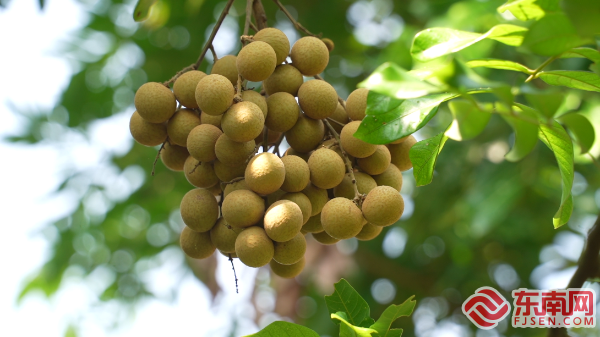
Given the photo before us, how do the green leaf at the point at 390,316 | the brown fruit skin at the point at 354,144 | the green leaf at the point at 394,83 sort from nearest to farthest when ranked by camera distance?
the green leaf at the point at 394,83 → the green leaf at the point at 390,316 → the brown fruit skin at the point at 354,144

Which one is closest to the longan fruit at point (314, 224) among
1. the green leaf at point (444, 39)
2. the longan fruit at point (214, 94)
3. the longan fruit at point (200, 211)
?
the longan fruit at point (200, 211)

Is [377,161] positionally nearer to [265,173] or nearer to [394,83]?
[265,173]

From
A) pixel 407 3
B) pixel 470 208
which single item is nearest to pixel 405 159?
pixel 470 208

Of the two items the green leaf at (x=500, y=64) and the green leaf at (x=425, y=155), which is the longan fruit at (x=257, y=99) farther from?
the green leaf at (x=500, y=64)

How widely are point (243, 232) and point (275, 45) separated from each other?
42cm

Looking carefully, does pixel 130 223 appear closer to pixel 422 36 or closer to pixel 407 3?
pixel 407 3

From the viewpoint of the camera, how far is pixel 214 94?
106cm

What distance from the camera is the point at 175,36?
275 cm

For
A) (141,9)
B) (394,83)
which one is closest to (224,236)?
(394,83)

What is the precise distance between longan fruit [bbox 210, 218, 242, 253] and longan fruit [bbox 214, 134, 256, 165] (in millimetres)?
153

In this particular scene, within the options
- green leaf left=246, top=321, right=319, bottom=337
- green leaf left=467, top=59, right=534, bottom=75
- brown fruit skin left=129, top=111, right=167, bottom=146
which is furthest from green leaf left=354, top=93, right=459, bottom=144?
A: brown fruit skin left=129, top=111, right=167, bottom=146

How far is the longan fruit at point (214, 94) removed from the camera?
3.50 ft

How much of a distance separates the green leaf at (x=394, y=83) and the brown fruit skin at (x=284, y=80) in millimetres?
502

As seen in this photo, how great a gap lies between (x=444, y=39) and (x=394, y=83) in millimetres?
266
